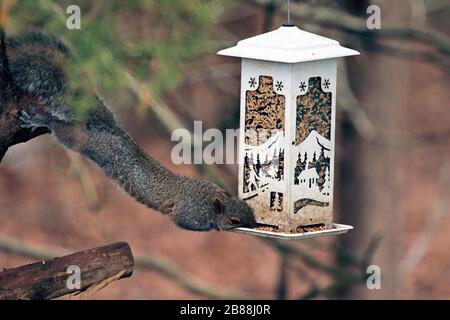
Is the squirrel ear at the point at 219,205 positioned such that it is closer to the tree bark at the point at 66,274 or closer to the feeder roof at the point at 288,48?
the tree bark at the point at 66,274

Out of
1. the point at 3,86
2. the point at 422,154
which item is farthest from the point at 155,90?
the point at 422,154

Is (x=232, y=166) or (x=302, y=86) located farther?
(x=232, y=166)

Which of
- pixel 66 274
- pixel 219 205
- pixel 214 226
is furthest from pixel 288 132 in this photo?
pixel 66 274

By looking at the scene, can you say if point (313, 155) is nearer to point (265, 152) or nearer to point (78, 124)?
point (265, 152)

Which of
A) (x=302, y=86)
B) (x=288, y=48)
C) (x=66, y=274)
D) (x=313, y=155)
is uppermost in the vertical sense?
(x=288, y=48)

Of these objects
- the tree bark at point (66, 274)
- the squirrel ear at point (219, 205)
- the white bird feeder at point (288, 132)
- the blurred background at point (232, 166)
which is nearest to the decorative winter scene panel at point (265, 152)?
the white bird feeder at point (288, 132)

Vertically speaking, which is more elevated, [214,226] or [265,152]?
[265,152]

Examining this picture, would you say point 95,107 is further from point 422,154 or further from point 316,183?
point 422,154
